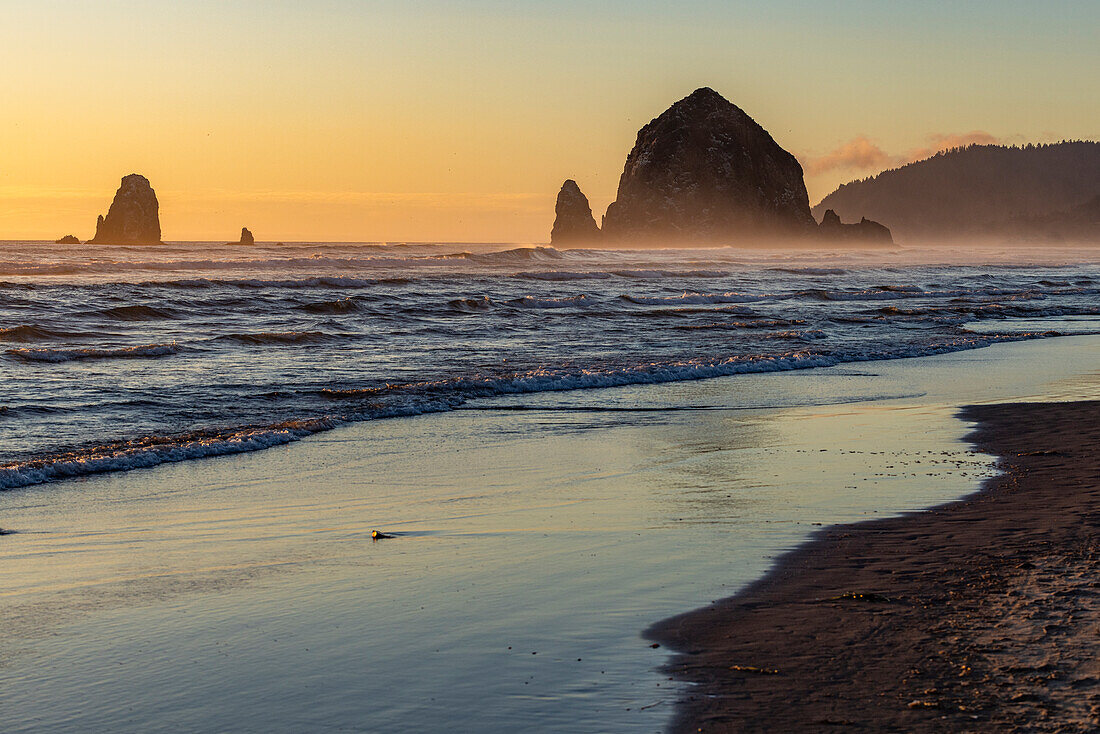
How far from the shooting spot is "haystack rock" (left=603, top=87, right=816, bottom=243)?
157 m

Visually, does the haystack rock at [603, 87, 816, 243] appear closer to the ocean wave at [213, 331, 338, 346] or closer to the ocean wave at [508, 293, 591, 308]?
the ocean wave at [508, 293, 591, 308]

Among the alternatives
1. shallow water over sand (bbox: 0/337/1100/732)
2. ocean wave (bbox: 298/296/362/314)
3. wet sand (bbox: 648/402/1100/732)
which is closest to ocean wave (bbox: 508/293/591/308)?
ocean wave (bbox: 298/296/362/314)

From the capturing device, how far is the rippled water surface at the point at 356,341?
11.6 metres

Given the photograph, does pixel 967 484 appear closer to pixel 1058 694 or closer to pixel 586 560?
pixel 586 560

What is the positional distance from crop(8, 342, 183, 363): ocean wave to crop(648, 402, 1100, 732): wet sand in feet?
48.4

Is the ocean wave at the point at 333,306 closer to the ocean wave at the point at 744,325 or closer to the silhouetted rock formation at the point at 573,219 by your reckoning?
the ocean wave at the point at 744,325

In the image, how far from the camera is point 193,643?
4.80m

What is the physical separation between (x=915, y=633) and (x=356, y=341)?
18.3 m

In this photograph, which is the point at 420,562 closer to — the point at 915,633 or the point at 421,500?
the point at 421,500

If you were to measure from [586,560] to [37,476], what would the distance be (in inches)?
213

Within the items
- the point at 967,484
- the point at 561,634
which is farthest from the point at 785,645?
the point at 967,484

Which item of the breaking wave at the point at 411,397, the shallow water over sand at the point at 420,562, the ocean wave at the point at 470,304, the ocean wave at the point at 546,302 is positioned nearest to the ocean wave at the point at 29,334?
the breaking wave at the point at 411,397

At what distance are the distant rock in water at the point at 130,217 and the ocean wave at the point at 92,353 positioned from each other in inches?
4412

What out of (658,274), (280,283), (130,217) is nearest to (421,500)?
(280,283)
